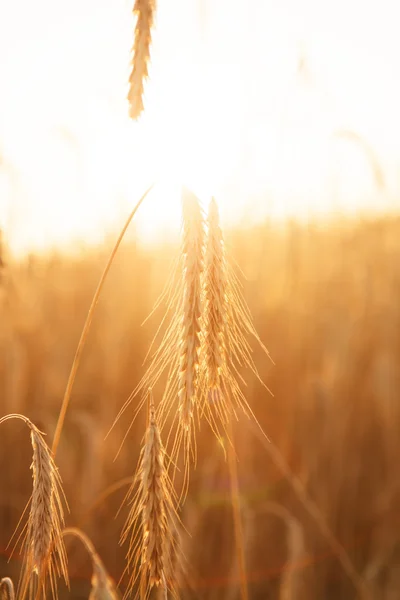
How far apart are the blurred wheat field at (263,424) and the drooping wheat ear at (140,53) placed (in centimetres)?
128

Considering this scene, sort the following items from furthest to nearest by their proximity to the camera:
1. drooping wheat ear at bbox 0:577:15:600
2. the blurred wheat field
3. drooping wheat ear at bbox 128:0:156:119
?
the blurred wheat field, drooping wheat ear at bbox 0:577:15:600, drooping wheat ear at bbox 128:0:156:119

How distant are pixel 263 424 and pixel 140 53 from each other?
2643 millimetres

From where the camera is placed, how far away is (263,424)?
3.26m

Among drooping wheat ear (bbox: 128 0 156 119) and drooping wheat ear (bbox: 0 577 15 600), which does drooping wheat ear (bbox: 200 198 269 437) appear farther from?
drooping wheat ear (bbox: 0 577 15 600)

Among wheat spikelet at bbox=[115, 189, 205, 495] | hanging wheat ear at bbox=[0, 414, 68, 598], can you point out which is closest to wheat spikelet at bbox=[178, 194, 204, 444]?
wheat spikelet at bbox=[115, 189, 205, 495]

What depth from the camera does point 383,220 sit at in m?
6.30

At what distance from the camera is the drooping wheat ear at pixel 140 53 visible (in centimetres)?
79

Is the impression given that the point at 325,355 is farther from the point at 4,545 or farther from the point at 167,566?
the point at 167,566

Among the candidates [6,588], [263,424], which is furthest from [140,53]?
[263,424]

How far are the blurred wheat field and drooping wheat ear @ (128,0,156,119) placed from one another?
4.20 feet

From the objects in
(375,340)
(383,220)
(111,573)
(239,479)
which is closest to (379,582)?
(239,479)

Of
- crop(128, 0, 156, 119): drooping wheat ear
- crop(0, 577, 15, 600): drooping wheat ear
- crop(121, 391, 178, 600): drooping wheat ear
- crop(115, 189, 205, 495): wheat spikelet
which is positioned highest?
crop(128, 0, 156, 119): drooping wheat ear

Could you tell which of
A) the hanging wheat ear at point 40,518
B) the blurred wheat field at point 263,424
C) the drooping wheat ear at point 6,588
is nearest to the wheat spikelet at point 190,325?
the hanging wheat ear at point 40,518

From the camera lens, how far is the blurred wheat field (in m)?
2.61
